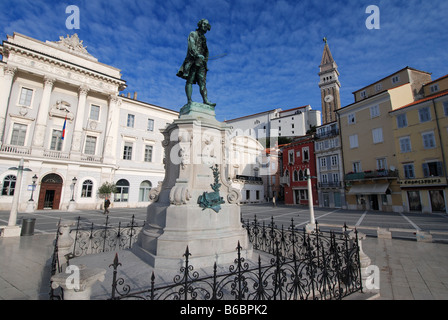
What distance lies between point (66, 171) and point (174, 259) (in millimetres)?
25277

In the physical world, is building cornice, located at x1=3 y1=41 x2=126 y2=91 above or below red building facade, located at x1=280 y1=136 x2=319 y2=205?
above

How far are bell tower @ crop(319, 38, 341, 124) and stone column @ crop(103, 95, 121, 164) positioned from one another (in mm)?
60813

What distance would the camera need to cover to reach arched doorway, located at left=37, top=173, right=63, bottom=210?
22500mm

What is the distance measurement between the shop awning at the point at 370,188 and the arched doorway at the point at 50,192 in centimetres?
3618

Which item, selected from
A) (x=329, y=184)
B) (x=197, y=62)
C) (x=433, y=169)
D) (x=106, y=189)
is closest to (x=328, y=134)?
(x=329, y=184)

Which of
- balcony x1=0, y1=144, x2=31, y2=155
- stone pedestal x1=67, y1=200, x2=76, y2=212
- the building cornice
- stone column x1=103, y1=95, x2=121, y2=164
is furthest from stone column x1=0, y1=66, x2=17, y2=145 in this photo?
stone pedestal x1=67, y1=200, x2=76, y2=212

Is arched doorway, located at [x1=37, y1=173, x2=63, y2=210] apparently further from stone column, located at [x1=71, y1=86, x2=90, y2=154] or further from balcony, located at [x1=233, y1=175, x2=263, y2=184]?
balcony, located at [x1=233, y1=175, x2=263, y2=184]

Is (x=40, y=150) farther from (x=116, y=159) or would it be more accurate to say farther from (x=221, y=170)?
(x=221, y=170)

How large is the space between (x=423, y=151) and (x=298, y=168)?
16312mm

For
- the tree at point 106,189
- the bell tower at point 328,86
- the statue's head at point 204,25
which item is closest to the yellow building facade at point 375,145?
the statue's head at point 204,25

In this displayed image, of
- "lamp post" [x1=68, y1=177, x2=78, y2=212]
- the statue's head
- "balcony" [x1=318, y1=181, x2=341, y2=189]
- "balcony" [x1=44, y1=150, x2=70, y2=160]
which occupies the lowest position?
"lamp post" [x1=68, y1=177, x2=78, y2=212]

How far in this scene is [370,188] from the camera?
26719 mm

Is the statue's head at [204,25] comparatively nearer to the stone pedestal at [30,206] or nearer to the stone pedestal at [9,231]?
the stone pedestal at [9,231]

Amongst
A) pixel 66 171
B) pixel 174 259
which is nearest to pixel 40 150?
pixel 66 171
